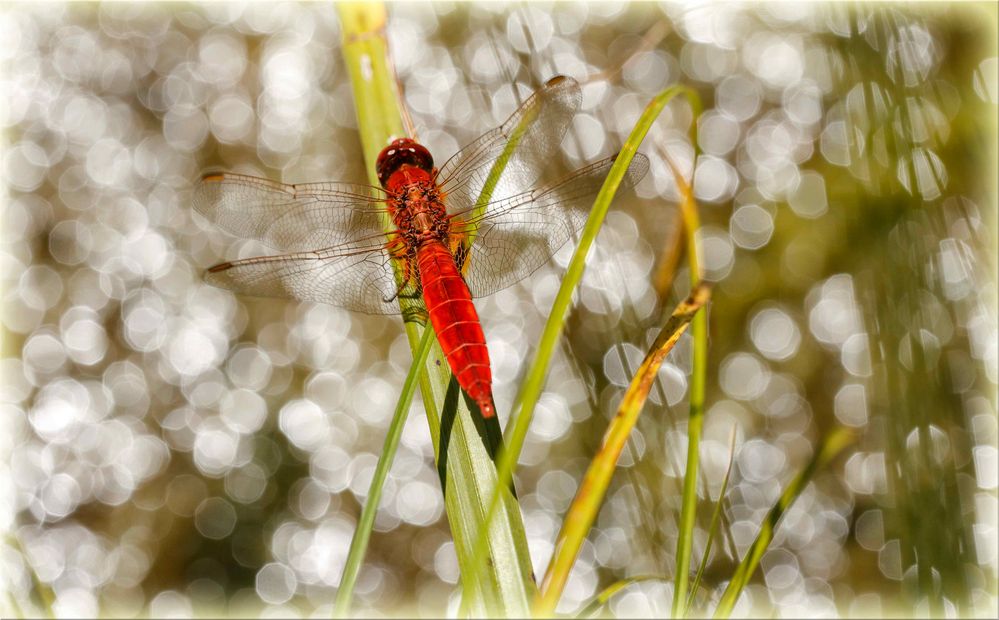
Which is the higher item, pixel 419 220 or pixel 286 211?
pixel 286 211

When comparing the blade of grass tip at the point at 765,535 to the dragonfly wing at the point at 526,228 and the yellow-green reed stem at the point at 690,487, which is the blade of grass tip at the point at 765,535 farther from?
the dragonfly wing at the point at 526,228

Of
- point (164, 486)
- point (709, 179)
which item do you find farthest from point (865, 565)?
point (164, 486)

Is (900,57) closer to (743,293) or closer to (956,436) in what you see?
(956,436)

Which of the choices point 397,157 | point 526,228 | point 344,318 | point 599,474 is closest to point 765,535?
point 599,474

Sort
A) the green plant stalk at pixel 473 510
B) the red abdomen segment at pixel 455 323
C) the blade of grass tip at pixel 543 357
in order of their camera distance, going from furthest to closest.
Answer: the red abdomen segment at pixel 455 323
the green plant stalk at pixel 473 510
the blade of grass tip at pixel 543 357

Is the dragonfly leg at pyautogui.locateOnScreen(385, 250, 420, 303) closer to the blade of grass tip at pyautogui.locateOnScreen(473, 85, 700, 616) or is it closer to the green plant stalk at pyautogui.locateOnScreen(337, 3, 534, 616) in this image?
the green plant stalk at pyautogui.locateOnScreen(337, 3, 534, 616)

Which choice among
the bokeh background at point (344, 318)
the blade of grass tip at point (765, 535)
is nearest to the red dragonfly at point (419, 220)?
the blade of grass tip at point (765, 535)

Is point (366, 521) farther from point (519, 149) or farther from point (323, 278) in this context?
point (519, 149)
